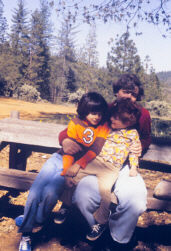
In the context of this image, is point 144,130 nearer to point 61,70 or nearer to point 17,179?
point 17,179

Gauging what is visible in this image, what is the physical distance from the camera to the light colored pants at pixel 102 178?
97.3 inches

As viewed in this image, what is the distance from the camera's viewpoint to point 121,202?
2451mm

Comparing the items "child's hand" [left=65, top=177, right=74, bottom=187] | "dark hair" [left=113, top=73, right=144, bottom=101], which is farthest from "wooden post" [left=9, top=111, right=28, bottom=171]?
"dark hair" [left=113, top=73, right=144, bottom=101]

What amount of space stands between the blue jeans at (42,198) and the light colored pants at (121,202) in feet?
0.73

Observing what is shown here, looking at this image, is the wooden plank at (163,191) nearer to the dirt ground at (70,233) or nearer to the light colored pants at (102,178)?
the light colored pants at (102,178)

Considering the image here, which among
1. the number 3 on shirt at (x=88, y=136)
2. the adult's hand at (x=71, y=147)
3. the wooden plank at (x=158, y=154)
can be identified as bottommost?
the wooden plank at (x=158, y=154)

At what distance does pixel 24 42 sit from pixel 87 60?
43.5 ft

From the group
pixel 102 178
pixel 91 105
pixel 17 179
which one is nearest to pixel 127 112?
pixel 91 105

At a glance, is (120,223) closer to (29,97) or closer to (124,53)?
(29,97)

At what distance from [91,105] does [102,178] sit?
2.77 feet

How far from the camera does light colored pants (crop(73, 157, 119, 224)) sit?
2.47 metres

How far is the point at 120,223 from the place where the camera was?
242 cm

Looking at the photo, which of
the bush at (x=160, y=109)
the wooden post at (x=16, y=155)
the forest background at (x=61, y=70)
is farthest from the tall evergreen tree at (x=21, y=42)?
the wooden post at (x=16, y=155)

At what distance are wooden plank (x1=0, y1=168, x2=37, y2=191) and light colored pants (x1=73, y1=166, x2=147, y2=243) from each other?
650mm
